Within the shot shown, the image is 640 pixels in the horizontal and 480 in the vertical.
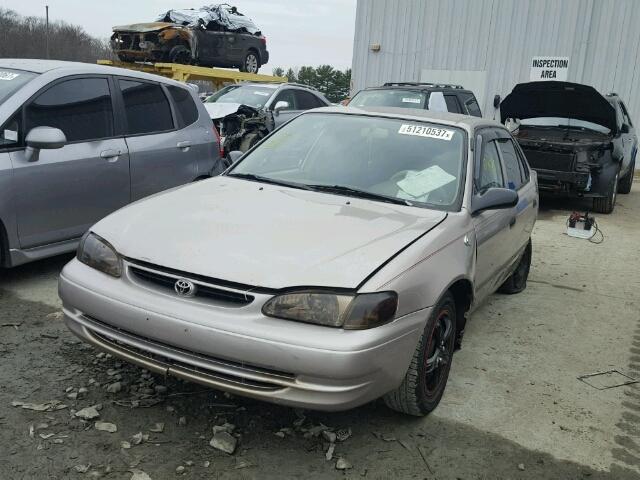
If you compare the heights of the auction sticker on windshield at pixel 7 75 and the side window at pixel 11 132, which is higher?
the auction sticker on windshield at pixel 7 75

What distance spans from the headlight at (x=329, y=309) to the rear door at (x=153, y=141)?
10.4 ft

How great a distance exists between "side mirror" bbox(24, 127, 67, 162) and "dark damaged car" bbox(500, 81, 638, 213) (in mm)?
6867

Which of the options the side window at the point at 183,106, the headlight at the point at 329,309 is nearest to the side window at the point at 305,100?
the side window at the point at 183,106

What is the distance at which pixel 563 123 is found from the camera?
9812 millimetres

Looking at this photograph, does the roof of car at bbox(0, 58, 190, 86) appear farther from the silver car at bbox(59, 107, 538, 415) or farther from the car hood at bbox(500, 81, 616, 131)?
the car hood at bbox(500, 81, 616, 131)

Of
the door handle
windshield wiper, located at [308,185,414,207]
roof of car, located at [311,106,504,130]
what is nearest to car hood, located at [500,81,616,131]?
roof of car, located at [311,106,504,130]

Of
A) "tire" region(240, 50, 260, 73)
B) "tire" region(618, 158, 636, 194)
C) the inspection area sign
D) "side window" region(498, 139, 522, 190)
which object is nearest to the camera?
"side window" region(498, 139, 522, 190)

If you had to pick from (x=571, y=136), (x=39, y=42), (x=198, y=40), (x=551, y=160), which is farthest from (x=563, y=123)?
(x=39, y=42)

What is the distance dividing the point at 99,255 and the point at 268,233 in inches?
33.5

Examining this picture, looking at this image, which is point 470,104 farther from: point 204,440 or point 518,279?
point 204,440

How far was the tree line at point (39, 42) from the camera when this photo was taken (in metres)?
38.5

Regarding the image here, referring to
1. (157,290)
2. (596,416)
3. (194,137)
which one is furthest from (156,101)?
(596,416)

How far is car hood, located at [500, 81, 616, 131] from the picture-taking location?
906cm

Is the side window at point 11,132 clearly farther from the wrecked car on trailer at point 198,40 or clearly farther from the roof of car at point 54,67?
the wrecked car on trailer at point 198,40
